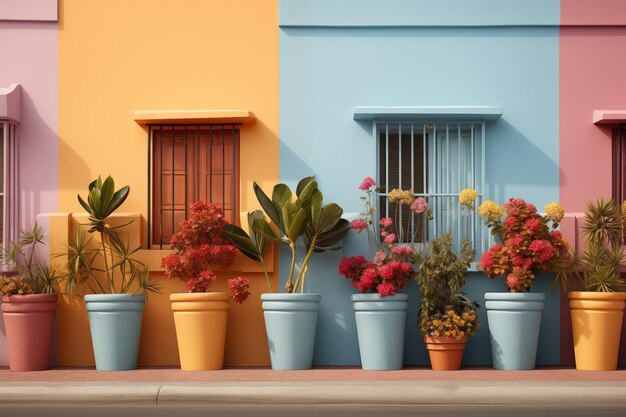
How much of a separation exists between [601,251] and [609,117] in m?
1.65

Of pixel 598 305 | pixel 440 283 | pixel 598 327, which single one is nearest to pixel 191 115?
pixel 440 283

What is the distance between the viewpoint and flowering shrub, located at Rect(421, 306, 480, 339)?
11.3 metres

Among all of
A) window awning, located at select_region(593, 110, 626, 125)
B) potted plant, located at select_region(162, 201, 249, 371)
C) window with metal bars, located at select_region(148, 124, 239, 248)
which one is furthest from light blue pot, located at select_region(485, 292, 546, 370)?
window with metal bars, located at select_region(148, 124, 239, 248)

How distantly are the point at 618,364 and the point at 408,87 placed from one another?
418 centimetres

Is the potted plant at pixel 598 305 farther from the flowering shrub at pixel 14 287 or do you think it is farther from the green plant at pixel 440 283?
the flowering shrub at pixel 14 287

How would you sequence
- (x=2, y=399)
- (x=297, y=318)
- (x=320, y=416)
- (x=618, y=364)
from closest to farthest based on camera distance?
(x=320, y=416) → (x=2, y=399) → (x=297, y=318) → (x=618, y=364)

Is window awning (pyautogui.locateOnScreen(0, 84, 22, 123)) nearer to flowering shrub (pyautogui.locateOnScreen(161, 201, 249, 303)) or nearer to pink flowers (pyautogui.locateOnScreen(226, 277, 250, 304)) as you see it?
flowering shrub (pyautogui.locateOnScreen(161, 201, 249, 303))

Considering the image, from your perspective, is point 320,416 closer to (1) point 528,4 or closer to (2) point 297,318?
(2) point 297,318

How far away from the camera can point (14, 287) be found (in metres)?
11.7

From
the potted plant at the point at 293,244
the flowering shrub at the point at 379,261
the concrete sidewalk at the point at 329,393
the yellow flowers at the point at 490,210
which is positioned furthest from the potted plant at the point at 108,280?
the yellow flowers at the point at 490,210

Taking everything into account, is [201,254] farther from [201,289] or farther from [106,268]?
[106,268]

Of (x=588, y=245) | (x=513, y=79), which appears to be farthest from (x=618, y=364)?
(x=513, y=79)

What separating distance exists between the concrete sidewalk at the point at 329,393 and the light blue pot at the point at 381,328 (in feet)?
5.46

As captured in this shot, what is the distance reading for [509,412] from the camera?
28.8ft
